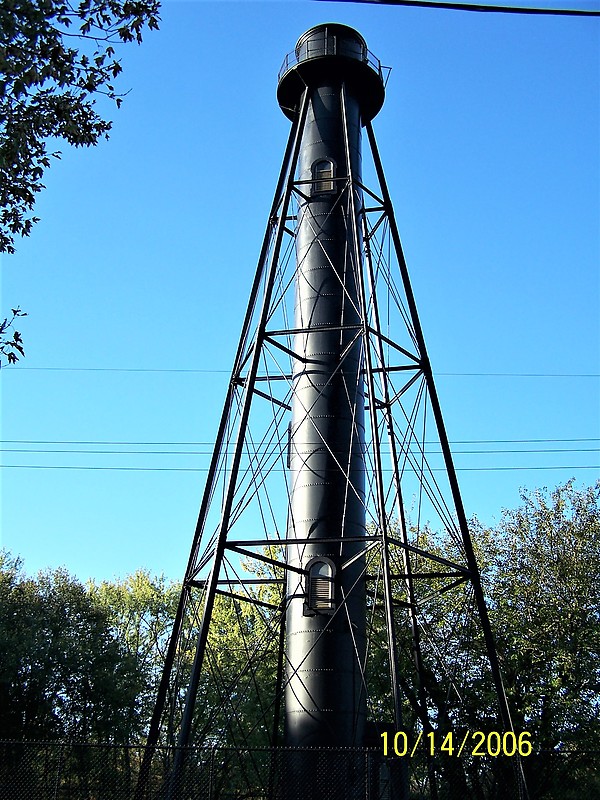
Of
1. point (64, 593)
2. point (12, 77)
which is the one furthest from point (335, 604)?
point (64, 593)

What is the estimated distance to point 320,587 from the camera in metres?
15.7

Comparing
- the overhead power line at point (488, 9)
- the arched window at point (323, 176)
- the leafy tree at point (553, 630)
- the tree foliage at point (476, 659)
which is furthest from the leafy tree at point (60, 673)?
the overhead power line at point (488, 9)

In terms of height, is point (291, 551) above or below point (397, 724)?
above

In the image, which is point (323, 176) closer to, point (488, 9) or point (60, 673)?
point (488, 9)

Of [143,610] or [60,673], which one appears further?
[143,610]

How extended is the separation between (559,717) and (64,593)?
16880mm

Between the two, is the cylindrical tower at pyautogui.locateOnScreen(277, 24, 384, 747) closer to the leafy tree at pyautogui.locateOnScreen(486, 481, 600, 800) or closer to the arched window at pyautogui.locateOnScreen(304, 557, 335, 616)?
the arched window at pyautogui.locateOnScreen(304, 557, 335, 616)

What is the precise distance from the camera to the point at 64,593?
30.4 m

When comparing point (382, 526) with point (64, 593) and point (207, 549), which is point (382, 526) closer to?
point (207, 549)

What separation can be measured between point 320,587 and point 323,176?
885 cm

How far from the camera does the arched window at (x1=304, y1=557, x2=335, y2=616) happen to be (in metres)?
15.5

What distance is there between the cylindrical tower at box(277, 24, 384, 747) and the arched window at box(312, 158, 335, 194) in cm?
3

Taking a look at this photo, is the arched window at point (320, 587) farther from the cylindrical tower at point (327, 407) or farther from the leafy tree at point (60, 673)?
the leafy tree at point (60, 673)

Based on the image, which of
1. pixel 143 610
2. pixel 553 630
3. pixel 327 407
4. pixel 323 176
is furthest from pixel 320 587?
pixel 143 610
